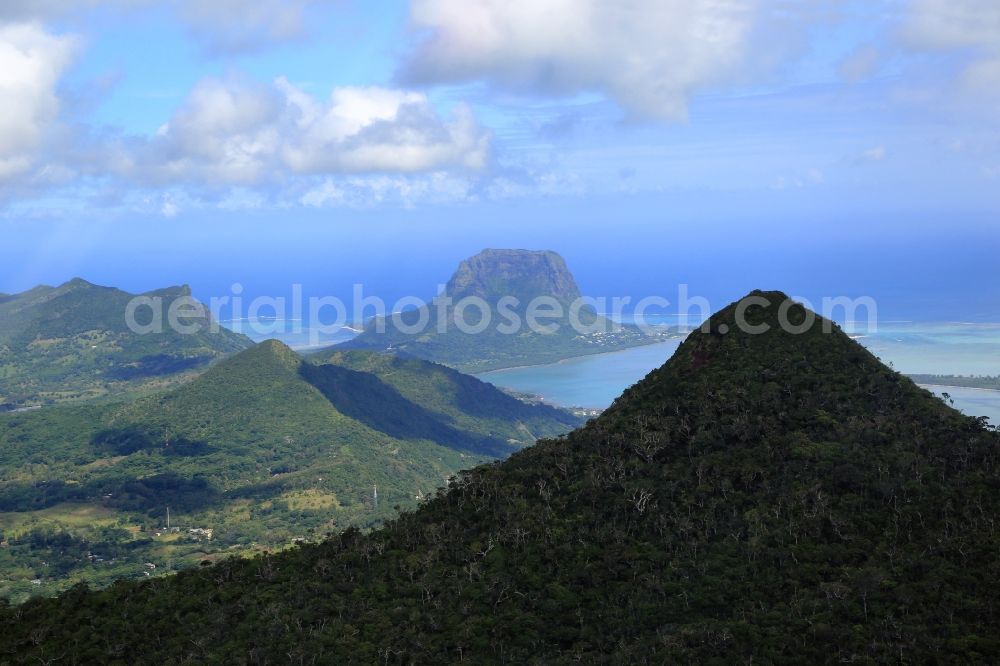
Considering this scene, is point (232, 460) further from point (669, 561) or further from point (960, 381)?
point (960, 381)

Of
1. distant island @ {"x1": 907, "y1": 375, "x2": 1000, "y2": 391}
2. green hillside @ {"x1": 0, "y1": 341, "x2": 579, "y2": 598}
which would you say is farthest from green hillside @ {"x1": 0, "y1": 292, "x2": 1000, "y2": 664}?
distant island @ {"x1": 907, "y1": 375, "x2": 1000, "y2": 391}

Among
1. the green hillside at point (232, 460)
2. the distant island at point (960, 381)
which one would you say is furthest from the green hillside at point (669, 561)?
the distant island at point (960, 381)

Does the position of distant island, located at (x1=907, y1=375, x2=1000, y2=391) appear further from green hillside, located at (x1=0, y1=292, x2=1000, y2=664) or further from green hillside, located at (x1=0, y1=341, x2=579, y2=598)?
green hillside, located at (x1=0, y1=292, x2=1000, y2=664)

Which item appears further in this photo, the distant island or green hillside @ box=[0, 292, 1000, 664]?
the distant island

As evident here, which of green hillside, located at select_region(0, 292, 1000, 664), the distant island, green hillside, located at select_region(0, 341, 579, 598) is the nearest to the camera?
green hillside, located at select_region(0, 292, 1000, 664)

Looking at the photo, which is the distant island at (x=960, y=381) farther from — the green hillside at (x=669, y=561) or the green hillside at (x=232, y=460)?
the green hillside at (x=669, y=561)

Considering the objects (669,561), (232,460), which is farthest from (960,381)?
(669,561)
